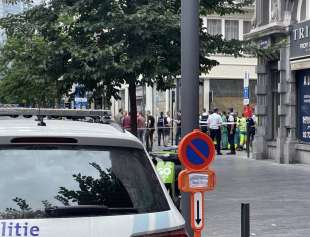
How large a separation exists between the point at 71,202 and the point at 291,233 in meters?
5.86

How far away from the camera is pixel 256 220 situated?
33.5 ft

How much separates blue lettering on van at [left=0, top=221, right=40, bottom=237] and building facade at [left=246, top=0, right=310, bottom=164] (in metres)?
15.8

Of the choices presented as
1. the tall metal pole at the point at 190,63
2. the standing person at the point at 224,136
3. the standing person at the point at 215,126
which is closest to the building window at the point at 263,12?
the standing person at the point at 215,126

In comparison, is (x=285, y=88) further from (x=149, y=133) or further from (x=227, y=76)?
(x=227, y=76)

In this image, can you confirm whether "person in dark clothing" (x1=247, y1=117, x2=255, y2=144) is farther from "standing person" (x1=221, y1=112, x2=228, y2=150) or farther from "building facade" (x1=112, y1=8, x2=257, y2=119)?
"building facade" (x1=112, y1=8, x2=257, y2=119)

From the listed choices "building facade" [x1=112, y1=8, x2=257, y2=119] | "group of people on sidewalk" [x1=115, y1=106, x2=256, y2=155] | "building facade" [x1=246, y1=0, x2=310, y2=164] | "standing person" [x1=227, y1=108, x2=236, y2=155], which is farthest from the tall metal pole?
"building facade" [x1=112, y1=8, x2=257, y2=119]

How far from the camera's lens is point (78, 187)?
395 cm

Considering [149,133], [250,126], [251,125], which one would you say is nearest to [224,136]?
[251,125]

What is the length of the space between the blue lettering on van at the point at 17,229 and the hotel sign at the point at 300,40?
54.6ft

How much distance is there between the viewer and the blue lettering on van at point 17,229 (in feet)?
11.9

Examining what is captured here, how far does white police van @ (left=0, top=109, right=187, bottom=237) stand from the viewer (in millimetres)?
3740

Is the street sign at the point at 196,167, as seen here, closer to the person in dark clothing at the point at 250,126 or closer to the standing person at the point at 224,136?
the person in dark clothing at the point at 250,126

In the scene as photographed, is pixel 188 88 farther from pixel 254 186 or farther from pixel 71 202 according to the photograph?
pixel 254 186

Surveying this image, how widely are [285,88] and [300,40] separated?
1.71 m
